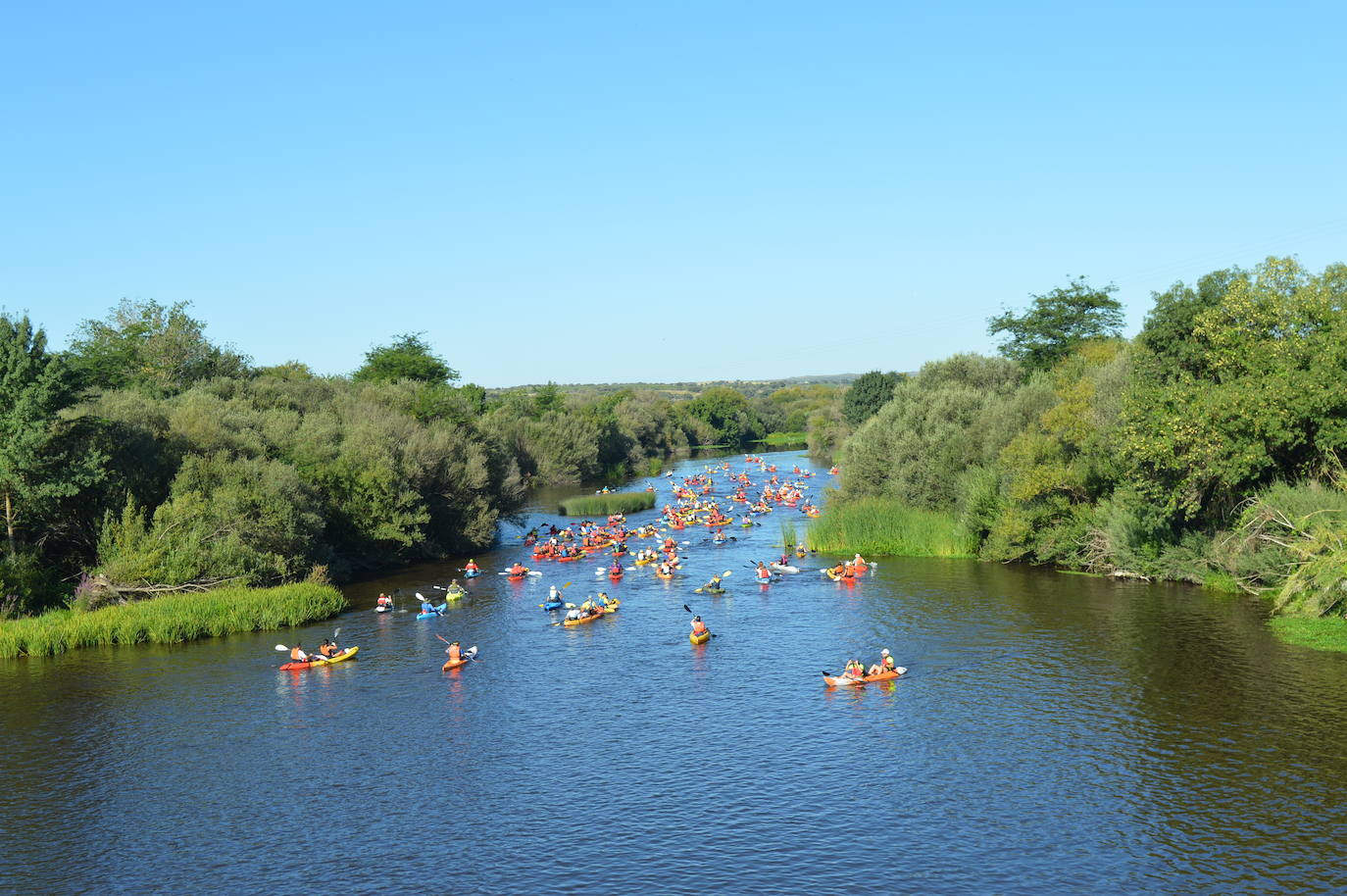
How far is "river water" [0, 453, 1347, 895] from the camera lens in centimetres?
2503

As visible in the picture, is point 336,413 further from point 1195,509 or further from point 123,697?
point 1195,509

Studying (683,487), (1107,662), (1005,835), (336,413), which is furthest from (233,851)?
(683,487)

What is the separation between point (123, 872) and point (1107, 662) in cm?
3312

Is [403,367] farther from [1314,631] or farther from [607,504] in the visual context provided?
[1314,631]

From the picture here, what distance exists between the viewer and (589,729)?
34.7 metres

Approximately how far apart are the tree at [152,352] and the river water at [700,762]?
42.1 m

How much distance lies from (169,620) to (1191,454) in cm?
4559

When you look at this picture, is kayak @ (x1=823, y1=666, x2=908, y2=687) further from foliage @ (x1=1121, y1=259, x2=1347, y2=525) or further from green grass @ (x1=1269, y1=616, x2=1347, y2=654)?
foliage @ (x1=1121, y1=259, x2=1347, y2=525)

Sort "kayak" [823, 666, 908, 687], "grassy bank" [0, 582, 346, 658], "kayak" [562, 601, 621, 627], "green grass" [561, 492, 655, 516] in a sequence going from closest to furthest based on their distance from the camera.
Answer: "kayak" [823, 666, 908, 687]
"grassy bank" [0, 582, 346, 658]
"kayak" [562, 601, 621, 627]
"green grass" [561, 492, 655, 516]

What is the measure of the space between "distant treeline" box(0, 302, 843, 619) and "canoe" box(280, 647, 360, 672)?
1030 centimetres

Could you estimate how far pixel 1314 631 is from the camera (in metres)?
41.5

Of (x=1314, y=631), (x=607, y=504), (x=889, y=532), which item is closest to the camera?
(x=1314, y=631)

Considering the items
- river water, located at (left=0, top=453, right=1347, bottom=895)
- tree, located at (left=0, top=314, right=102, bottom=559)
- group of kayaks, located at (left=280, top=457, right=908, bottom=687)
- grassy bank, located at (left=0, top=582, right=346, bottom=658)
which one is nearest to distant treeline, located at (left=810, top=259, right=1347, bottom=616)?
river water, located at (left=0, top=453, right=1347, bottom=895)

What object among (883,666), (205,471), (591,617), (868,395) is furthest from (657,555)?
Result: (868,395)
